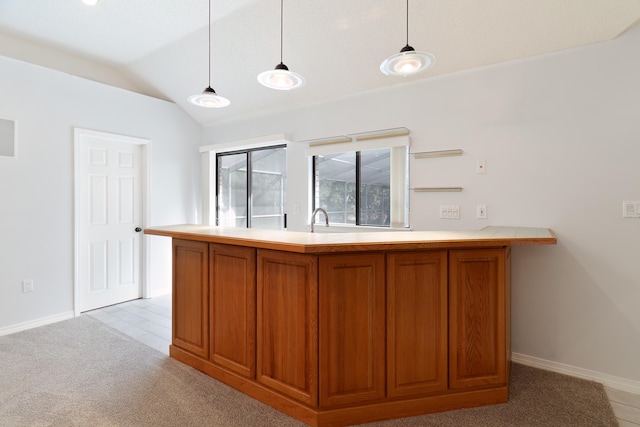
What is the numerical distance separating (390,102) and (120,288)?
4031 millimetres

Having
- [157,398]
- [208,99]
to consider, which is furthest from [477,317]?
[208,99]

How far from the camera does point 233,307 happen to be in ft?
7.45

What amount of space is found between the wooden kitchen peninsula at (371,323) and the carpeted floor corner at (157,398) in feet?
0.38

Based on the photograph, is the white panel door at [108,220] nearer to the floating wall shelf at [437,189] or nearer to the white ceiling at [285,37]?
the white ceiling at [285,37]

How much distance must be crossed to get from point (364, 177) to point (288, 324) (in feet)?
7.04

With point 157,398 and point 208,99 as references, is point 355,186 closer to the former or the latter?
point 208,99

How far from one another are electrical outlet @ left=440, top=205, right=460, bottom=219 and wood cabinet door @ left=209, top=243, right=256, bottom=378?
6.02ft

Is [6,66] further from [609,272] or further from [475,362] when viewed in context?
[609,272]

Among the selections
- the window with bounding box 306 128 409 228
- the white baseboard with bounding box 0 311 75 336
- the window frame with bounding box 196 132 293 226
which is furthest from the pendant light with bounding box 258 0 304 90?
the white baseboard with bounding box 0 311 75 336

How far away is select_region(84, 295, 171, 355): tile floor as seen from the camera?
3164 millimetres

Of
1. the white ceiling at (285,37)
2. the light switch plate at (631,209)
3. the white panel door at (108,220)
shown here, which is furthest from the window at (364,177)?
the white panel door at (108,220)

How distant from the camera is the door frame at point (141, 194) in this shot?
374 cm

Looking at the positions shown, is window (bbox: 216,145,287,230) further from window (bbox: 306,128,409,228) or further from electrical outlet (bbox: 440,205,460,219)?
electrical outlet (bbox: 440,205,460,219)

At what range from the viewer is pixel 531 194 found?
2.66m
